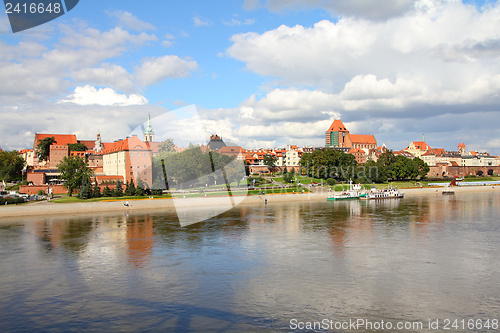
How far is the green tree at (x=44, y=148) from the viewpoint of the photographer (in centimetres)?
11050

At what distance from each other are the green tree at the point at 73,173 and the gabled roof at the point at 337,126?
12705 cm

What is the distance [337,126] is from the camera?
580 feet

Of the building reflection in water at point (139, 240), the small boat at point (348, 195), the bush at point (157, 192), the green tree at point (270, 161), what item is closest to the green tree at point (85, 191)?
the bush at point (157, 192)

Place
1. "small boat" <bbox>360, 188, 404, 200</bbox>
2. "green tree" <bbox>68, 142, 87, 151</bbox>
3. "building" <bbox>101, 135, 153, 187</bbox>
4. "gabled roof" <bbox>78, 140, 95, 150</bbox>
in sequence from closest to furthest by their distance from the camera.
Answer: "small boat" <bbox>360, 188, 404, 200</bbox> → "building" <bbox>101, 135, 153, 187</bbox> → "green tree" <bbox>68, 142, 87, 151</bbox> → "gabled roof" <bbox>78, 140, 95, 150</bbox>

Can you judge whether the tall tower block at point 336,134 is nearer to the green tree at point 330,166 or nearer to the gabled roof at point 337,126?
the gabled roof at point 337,126

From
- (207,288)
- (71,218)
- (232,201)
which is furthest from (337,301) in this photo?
(232,201)

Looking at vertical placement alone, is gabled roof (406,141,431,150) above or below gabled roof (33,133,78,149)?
below

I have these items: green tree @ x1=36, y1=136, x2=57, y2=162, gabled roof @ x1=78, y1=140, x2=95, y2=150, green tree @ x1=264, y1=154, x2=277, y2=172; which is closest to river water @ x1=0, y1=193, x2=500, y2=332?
green tree @ x1=36, y1=136, x2=57, y2=162

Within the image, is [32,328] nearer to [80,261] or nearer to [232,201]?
[80,261]

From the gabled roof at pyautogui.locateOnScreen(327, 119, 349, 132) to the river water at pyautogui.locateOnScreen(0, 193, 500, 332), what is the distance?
5543 inches

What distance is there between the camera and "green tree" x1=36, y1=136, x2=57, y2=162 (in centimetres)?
11050

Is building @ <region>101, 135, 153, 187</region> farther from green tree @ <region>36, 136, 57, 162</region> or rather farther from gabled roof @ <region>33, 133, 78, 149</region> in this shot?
gabled roof @ <region>33, 133, 78, 149</region>

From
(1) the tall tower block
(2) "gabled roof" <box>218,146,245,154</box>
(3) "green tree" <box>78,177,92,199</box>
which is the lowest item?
(3) "green tree" <box>78,177,92,199</box>

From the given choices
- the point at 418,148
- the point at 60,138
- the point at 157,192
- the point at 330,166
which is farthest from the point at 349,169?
the point at 418,148
